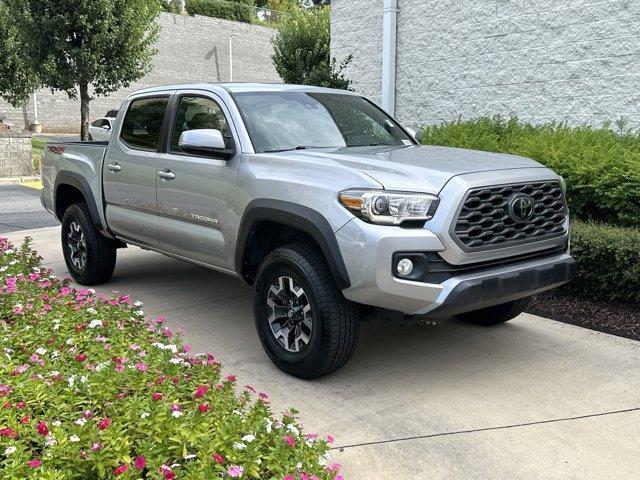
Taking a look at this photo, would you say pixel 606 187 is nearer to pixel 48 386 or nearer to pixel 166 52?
pixel 48 386

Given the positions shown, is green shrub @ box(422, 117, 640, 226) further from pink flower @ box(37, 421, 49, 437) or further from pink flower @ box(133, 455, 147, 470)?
pink flower @ box(37, 421, 49, 437)

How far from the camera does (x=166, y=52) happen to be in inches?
1314

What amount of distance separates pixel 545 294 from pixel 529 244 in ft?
6.43

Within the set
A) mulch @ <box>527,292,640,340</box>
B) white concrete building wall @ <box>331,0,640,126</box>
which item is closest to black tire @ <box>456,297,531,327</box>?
mulch @ <box>527,292,640,340</box>

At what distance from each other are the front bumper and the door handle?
193cm

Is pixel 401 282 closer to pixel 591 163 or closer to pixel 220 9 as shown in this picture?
pixel 591 163

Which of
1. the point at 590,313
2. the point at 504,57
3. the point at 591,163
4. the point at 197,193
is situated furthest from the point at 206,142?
the point at 504,57

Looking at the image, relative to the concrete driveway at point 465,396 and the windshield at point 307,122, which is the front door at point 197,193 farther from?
the concrete driveway at point 465,396

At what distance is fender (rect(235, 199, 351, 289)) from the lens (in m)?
3.87

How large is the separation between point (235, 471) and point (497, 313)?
10.7ft

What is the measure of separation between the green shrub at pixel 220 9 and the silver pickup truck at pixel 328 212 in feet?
119

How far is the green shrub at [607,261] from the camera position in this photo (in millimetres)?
5160

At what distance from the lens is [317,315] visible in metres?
4.01

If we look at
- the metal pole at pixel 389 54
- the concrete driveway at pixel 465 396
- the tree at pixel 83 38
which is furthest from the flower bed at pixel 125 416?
the tree at pixel 83 38
